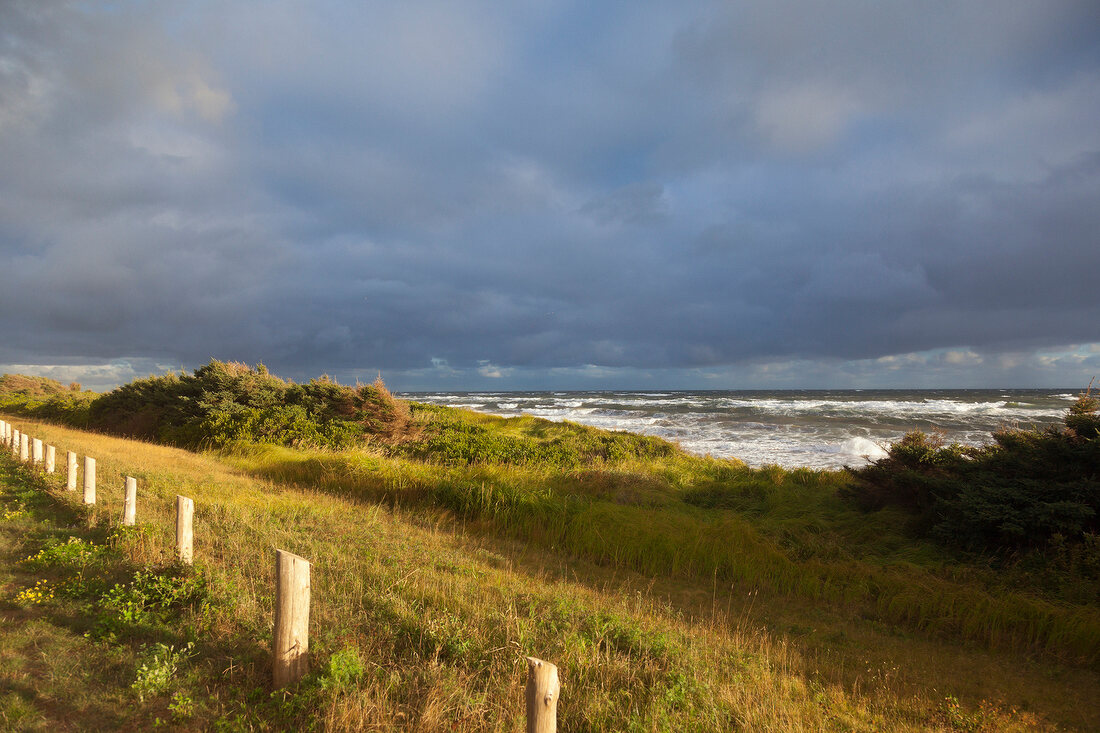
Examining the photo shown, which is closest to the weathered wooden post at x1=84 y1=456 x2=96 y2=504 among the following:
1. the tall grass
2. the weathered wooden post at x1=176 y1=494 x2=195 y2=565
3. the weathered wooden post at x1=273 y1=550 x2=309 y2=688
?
the weathered wooden post at x1=176 y1=494 x2=195 y2=565

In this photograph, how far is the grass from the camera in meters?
3.86

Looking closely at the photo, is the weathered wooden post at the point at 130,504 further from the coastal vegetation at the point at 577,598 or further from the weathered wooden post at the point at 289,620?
the weathered wooden post at the point at 289,620

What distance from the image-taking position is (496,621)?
5059 mm

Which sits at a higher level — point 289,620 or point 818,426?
point 289,620

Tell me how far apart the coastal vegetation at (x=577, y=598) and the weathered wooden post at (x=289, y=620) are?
8.6 inches

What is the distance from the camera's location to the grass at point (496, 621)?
386 centimetres

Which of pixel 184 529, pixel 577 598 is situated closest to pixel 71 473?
pixel 184 529

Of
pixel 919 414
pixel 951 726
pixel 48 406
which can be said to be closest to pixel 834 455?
pixel 951 726

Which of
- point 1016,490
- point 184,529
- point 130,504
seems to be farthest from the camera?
point 1016,490

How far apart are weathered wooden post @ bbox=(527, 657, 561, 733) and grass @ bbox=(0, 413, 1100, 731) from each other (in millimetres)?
1055

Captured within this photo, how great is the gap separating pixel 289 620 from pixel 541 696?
245 cm

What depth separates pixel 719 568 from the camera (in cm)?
883

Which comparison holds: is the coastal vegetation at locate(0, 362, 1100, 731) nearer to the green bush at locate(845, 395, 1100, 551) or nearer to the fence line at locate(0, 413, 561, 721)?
the green bush at locate(845, 395, 1100, 551)

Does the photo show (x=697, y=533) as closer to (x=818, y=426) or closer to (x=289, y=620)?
(x=289, y=620)
